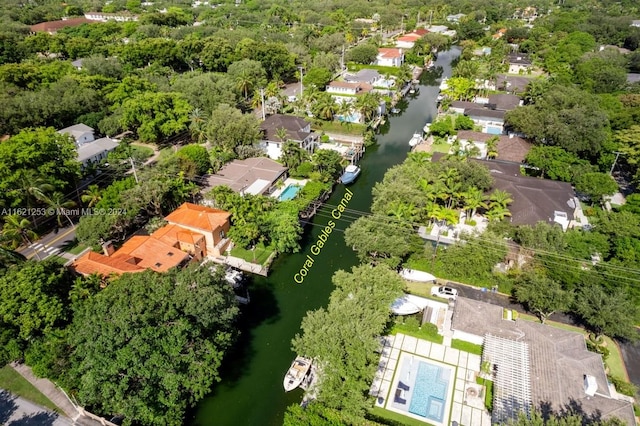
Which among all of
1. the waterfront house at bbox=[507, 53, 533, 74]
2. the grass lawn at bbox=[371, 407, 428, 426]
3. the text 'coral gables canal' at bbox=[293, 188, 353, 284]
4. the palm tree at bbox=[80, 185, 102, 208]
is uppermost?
the palm tree at bbox=[80, 185, 102, 208]

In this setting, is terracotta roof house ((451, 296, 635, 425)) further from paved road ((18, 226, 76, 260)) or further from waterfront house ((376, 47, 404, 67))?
waterfront house ((376, 47, 404, 67))

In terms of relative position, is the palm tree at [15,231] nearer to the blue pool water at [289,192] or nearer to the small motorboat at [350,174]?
the blue pool water at [289,192]

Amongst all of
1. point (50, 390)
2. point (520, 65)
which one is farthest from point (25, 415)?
point (520, 65)

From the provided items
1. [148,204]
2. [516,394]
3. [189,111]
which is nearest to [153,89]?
[189,111]

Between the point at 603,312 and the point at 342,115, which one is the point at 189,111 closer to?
the point at 342,115

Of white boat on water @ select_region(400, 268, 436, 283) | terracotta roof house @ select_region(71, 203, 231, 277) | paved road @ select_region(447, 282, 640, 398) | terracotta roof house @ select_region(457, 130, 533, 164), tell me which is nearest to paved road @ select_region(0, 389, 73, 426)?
terracotta roof house @ select_region(71, 203, 231, 277)

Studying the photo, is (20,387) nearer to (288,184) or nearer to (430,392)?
(430,392)
